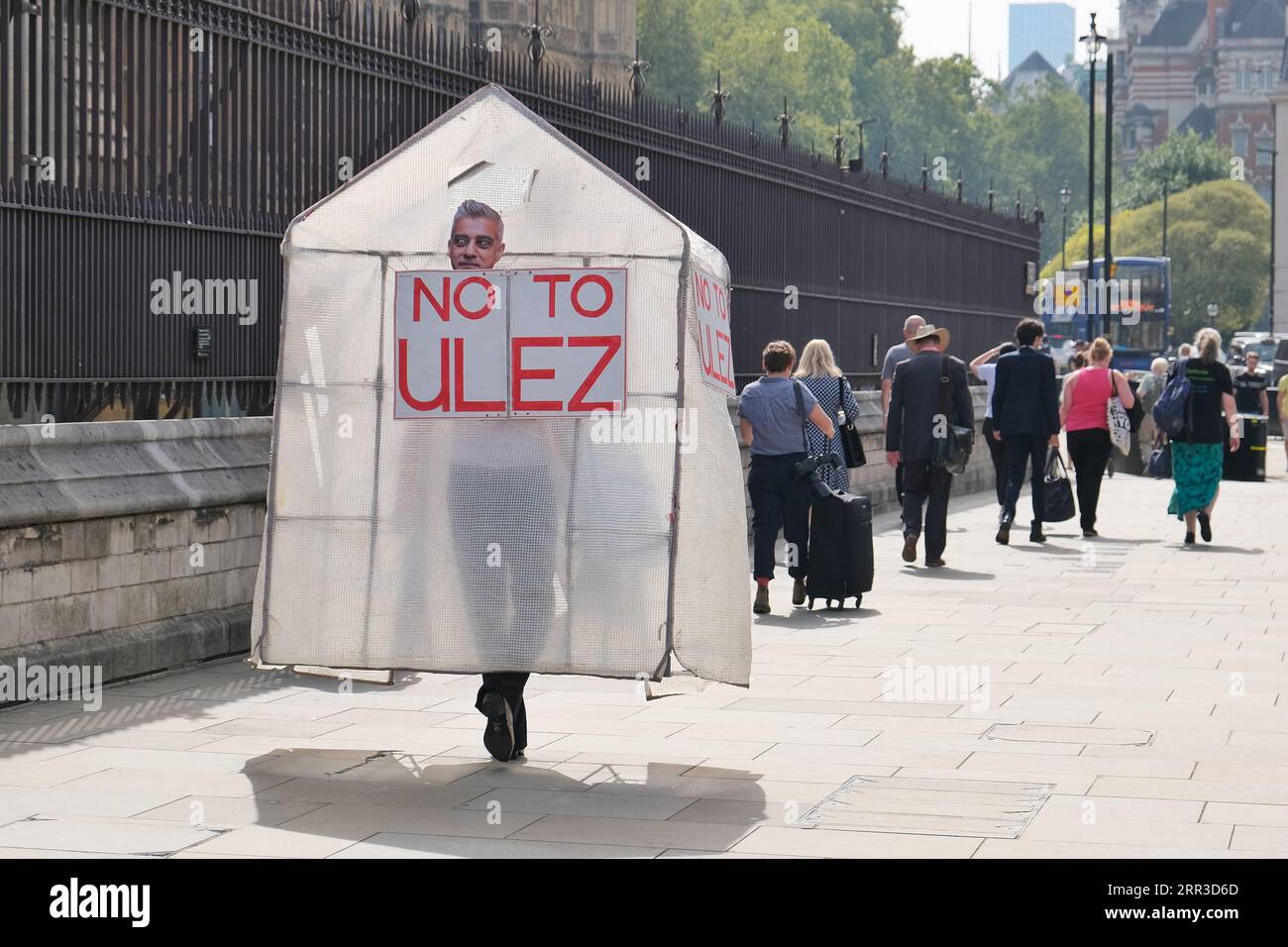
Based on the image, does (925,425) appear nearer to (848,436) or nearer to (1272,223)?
Answer: (848,436)

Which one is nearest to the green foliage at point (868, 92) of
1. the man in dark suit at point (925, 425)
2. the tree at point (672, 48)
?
the tree at point (672, 48)

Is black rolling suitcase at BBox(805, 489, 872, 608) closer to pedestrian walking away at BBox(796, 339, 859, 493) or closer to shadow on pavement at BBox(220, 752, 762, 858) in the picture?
pedestrian walking away at BBox(796, 339, 859, 493)

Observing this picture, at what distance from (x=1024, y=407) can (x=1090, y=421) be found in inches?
42.8

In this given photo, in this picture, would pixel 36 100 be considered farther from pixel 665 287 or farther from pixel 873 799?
pixel 873 799

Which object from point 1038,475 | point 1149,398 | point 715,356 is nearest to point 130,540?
point 715,356

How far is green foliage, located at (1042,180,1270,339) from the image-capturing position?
92.3 meters

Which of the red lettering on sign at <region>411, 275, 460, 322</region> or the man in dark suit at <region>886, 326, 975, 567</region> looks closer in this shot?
the red lettering on sign at <region>411, 275, 460, 322</region>

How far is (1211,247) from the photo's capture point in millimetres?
92625

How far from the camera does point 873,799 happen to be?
22.2 ft

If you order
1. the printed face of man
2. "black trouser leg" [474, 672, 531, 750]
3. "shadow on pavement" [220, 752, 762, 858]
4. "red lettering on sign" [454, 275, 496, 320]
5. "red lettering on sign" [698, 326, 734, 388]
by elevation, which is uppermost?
the printed face of man

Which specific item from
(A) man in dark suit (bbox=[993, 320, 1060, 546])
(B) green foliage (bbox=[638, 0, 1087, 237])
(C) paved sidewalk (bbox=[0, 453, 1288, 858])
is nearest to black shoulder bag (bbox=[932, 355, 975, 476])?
(A) man in dark suit (bbox=[993, 320, 1060, 546])

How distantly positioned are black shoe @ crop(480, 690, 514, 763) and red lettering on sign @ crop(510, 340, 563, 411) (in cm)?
102

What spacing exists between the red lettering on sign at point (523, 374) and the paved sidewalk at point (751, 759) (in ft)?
4.17
